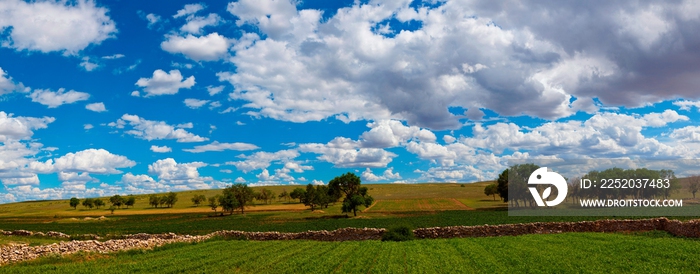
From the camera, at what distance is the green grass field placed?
22.7m

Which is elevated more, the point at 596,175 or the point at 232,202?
the point at 596,175

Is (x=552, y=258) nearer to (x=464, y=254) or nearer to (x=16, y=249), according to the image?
(x=464, y=254)

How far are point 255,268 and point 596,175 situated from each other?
93.0m

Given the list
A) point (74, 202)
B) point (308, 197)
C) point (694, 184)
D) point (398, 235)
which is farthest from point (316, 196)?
point (694, 184)

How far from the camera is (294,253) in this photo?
3069 cm

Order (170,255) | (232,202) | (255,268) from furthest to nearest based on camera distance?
(232,202)
(170,255)
(255,268)

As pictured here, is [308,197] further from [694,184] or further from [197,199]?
[694,184]

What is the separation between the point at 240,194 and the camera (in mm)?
112875

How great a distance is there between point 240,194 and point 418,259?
307 ft

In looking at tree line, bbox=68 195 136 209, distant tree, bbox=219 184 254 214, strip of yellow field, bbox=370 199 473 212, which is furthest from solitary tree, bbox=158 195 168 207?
strip of yellow field, bbox=370 199 473 212

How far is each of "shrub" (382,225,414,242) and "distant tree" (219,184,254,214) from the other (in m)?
74.1

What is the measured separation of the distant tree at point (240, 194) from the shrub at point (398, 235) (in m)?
74.1

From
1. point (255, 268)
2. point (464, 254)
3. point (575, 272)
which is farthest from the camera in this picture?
point (464, 254)

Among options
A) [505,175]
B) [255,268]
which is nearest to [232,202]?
[505,175]
